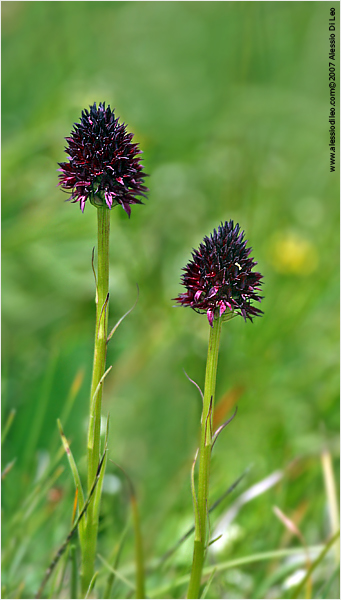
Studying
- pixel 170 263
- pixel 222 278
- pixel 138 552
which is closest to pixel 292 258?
pixel 170 263

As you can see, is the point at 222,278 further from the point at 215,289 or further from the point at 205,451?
the point at 205,451

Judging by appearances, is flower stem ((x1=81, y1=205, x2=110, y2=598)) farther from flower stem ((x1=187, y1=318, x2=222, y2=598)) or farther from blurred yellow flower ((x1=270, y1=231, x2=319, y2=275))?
blurred yellow flower ((x1=270, y1=231, x2=319, y2=275))

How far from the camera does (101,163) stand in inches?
43.9

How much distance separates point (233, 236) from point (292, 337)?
2084mm

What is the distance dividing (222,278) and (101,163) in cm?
33

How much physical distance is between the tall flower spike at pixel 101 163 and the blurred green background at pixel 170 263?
38.0 inches

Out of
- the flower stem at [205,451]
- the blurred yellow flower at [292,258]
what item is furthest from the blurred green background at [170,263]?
the flower stem at [205,451]

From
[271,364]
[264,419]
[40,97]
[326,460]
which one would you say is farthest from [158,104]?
[326,460]

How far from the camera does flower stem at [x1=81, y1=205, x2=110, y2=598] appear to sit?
1144 millimetres

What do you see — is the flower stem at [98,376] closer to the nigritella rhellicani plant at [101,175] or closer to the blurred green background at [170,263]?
the nigritella rhellicani plant at [101,175]

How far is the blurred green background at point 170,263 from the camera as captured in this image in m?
2.27

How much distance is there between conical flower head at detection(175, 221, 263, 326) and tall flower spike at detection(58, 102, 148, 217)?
0.18 metres

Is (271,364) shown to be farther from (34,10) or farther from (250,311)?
(34,10)

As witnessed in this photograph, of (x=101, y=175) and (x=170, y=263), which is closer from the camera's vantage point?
(x=101, y=175)
